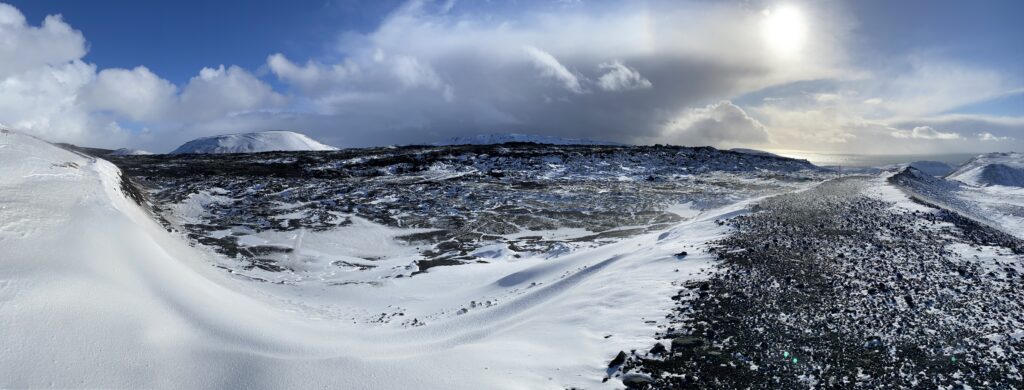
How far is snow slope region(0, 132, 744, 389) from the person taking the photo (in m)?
7.56

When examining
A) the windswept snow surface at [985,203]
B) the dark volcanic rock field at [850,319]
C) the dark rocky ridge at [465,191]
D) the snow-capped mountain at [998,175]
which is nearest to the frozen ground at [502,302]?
the dark volcanic rock field at [850,319]

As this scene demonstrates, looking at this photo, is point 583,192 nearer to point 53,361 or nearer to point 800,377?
point 800,377

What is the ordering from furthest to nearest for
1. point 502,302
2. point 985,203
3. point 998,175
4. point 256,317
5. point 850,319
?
1. point 998,175
2. point 985,203
3. point 502,302
4. point 256,317
5. point 850,319

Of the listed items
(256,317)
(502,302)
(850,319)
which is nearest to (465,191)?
(502,302)

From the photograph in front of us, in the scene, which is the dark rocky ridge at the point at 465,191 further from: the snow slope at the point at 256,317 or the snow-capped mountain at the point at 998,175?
the snow-capped mountain at the point at 998,175

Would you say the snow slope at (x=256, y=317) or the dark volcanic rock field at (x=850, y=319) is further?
the snow slope at (x=256, y=317)

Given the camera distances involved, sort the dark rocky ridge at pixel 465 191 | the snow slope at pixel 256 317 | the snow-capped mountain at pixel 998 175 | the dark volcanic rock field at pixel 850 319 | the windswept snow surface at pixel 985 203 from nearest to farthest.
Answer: the dark volcanic rock field at pixel 850 319
the snow slope at pixel 256 317
the windswept snow surface at pixel 985 203
the dark rocky ridge at pixel 465 191
the snow-capped mountain at pixel 998 175

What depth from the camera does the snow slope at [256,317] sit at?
7.56 meters

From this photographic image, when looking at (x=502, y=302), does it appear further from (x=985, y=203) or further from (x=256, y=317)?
(x=985, y=203)

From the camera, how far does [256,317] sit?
40.9 ft

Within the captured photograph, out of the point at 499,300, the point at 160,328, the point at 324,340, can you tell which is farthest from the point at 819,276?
the point at 160,328

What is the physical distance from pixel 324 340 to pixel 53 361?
17.4 ft

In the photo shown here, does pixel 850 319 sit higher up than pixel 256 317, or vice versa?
pixel 850 319

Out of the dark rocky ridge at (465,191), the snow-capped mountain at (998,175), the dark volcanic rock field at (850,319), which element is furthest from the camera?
the snow-capped mountain at (998,175)
